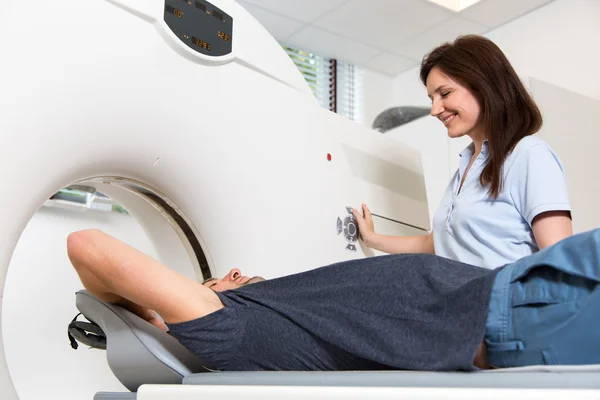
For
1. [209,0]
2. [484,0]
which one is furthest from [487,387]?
[484,0]

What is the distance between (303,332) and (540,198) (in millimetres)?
542

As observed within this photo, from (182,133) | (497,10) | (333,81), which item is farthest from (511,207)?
(333,81)

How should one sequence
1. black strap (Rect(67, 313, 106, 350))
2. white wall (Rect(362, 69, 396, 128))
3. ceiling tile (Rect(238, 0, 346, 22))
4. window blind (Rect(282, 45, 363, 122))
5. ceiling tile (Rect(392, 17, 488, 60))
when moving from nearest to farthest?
1. black strap (Rect(67, 313, 106, 350))
2. ceiling tile (Rect(238, 0, 346, 22))
3. ceiling tile (Rect(392, 17, 488, 60))
4. window blind (Rect(282, 45, 363, 122))
5. white wall (Rect(362, 69, 396, 128))

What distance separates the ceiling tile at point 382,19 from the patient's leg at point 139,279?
8.41 ft

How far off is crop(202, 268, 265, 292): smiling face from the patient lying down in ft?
0.50

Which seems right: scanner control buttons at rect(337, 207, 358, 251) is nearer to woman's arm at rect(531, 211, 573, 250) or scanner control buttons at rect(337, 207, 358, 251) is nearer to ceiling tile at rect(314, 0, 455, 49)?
woman's arm at rect(531, 211, 573, 250)

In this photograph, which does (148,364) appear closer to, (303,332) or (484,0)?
(303,332)

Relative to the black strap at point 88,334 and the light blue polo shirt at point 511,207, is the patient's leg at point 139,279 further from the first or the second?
the light blue polo shirt at point 511,207

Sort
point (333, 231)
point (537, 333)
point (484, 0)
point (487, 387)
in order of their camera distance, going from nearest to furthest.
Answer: point (487, 387)
point (537, 333)
point (333, 231)
point (484, 0)

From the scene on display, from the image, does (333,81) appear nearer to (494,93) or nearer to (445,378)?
(494,93)

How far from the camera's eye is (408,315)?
0.92m

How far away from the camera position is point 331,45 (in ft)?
12.4

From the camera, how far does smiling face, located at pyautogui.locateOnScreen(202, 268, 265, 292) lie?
127 centimetres

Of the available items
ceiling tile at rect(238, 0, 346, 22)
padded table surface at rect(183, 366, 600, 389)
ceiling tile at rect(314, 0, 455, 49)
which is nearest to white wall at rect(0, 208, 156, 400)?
padded table surface at rect(183, 366, 600, 389)
